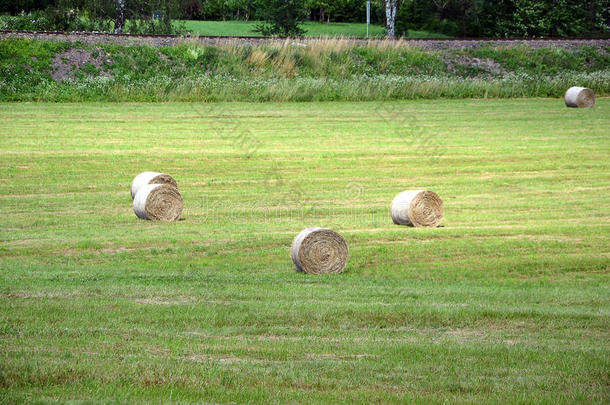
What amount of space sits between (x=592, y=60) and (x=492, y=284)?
1688 inches

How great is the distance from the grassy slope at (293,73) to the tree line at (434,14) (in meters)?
13.4

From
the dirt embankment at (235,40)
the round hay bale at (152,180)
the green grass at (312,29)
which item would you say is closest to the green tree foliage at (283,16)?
the green grass at (312,29)

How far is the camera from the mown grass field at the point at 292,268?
8.02 meters

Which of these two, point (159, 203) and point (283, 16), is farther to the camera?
point (283, 16)

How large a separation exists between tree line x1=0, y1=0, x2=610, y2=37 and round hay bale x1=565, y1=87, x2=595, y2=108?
23769mm

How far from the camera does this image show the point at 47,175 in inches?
1008

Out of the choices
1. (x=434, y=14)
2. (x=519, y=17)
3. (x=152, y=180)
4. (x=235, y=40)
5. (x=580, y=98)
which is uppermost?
(x=519, y=17)

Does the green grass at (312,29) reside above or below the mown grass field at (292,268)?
below

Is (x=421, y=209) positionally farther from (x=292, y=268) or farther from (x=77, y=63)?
(x=77, y=63)

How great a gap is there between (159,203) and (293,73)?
91.3 ft

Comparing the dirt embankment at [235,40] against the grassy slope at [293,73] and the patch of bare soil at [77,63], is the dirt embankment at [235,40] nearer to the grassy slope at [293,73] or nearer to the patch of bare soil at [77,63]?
the grassy slope at [293,73]

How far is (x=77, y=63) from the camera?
43000mm

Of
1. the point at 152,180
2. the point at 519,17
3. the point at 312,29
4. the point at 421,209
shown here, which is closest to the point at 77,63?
the point at 152,180

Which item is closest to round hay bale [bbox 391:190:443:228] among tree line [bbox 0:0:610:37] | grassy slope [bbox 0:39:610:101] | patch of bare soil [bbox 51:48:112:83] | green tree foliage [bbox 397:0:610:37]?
grassy slope [bbox 0:39:610:101]
